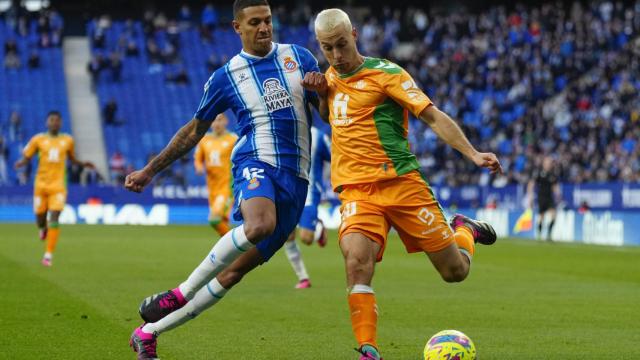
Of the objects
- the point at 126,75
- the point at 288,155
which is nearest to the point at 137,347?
the point at 288,155

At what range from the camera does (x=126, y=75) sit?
48.1 metres

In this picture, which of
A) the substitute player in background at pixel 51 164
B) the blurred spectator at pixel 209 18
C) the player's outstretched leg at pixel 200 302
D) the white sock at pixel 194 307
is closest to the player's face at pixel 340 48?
the player's outstretched leg at pixel 200 302

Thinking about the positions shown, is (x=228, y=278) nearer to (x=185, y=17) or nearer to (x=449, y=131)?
(x=449, y=131)

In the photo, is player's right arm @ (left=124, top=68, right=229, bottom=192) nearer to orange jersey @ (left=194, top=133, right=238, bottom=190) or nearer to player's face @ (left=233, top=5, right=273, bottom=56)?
player's face @ (left=233, top=5, right=273, bottom=56)

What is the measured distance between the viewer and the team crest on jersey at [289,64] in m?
8.27

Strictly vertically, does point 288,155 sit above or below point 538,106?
below

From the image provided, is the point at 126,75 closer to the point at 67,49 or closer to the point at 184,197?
the point at 67,49

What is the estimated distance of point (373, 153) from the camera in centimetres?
788

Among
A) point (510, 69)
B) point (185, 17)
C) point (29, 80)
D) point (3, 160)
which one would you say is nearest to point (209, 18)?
point (185, 17)

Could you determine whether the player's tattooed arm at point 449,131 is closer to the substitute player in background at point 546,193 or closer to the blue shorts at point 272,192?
the blue shorts at point 272,192

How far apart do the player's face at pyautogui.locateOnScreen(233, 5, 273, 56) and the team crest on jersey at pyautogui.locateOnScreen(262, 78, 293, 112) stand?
296 mm

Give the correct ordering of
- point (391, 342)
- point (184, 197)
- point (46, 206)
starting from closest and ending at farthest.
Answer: point (391, 342) → point (46, 206) → point (184, 197)

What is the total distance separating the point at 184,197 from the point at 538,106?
43.5 feet

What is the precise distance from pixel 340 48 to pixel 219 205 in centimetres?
1123
